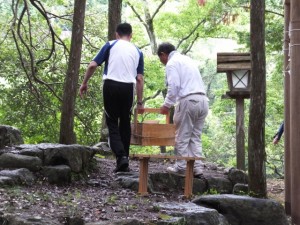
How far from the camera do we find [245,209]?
569 centimetres

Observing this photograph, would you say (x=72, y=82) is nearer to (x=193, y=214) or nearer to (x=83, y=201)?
(x=83, y=201)

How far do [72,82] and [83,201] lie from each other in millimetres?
3031

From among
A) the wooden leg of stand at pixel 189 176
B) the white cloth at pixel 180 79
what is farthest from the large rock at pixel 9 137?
the wooden leg of stand at pixel 189 176

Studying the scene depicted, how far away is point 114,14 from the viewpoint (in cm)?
945

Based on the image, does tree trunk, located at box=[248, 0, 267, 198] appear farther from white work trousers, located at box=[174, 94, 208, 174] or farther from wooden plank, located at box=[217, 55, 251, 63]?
wooden plank, located at box=[217, 55, 251, 63]

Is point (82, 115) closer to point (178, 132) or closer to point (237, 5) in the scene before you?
point (237, 5)

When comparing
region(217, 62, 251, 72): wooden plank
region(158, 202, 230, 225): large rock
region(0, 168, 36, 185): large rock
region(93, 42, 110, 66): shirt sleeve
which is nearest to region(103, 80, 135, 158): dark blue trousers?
region(93, 42, 110, 66): shirt sleeve

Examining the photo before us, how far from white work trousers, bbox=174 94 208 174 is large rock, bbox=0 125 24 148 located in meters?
2.49

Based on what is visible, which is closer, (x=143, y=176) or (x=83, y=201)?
(x=83, y=201)

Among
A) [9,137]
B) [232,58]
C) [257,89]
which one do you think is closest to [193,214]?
[257,89]

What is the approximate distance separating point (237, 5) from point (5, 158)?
32.0 ft

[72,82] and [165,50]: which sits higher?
[165,50]

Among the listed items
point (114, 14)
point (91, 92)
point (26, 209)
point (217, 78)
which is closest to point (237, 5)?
point (91, 92)

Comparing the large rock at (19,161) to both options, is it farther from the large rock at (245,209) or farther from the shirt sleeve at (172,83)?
the large rock at (245,209)
